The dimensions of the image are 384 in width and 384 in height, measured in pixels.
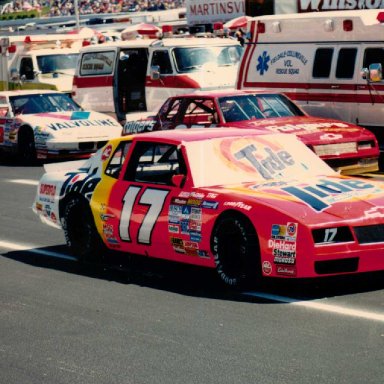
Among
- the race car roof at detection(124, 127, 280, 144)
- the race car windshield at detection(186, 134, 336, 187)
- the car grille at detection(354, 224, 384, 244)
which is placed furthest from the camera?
the race car roof at detection(124, 127, 280, 144)

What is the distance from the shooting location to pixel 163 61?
2516cm

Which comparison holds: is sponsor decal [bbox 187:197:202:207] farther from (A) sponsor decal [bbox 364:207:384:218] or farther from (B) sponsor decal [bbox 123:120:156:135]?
(B) sponsor decal [bbox 123:120:156:135]

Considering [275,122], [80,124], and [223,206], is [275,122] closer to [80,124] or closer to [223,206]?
[80,124]

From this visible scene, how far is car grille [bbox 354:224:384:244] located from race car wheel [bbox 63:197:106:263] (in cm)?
281

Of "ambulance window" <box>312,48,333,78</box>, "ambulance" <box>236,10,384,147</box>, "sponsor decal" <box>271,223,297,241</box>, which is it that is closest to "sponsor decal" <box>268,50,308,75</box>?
"ambulance" <box>236,10,384,147</box>

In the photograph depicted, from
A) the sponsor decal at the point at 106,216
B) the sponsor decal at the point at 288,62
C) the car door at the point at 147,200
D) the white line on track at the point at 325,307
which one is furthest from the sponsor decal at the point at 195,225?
the sponsor decal at the point at 288,62

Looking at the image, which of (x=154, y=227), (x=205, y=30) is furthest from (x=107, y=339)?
(x=205, y=30)

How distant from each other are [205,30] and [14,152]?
552 inches

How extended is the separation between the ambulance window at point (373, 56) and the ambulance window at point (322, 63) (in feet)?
2.54

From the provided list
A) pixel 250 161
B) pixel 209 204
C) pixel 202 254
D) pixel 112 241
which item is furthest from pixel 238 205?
pixel 112 241

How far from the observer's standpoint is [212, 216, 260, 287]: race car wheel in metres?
9.22

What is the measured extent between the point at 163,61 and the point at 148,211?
49.8ft

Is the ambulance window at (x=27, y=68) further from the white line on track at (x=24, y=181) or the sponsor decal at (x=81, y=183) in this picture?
the sponsor decal at (x=81, y=183)

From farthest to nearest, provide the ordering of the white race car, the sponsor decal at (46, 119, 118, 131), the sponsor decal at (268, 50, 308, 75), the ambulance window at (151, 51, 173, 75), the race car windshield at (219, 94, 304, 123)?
the ambulance window at (151, 51, 173, 75)
the sponsor decal at (46, 119, 118, 131)
the white race car
the sponsor decal at (268, 50, 308, 75)
the race car windshield at (219, 94, 304, 123)
